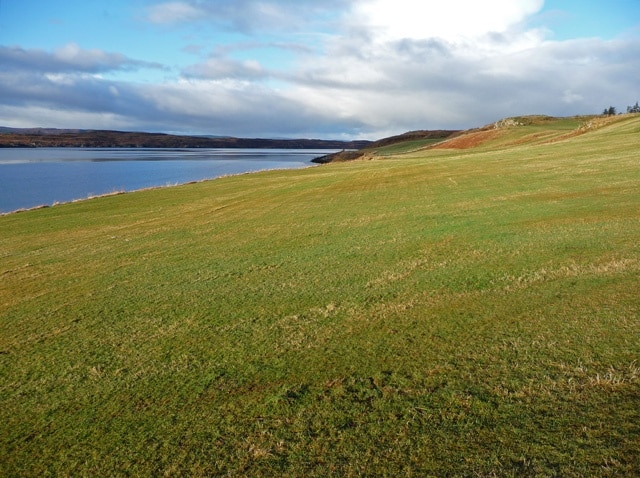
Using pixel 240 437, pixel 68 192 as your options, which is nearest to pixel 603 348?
pixel 240 437

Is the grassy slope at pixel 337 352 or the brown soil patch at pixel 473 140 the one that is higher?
the brown soil patch at pixel 473 140

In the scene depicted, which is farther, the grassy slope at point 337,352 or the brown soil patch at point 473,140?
the brown soil patch at point 473,140

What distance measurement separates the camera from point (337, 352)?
26.3ft

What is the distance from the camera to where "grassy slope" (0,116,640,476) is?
555cm

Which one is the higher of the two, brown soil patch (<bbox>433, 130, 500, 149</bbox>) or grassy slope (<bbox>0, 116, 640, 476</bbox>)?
brown soil patch (<bbox>433, 130, 500, 149</bbox>)

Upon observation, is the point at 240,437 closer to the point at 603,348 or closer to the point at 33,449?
the point at 33,449

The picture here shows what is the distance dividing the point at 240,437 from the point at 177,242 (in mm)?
13709

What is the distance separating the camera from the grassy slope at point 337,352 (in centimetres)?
555

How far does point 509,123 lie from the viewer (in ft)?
330

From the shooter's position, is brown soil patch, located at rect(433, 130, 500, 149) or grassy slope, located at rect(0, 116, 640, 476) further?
brown soil patch, located at rect(433, 130, 500, 149)

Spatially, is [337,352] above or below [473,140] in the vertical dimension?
below

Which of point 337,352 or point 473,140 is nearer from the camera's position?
point 337,352

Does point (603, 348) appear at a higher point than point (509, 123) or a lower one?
lower

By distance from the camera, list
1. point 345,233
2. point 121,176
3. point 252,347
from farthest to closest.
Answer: point 121,176 < point 345,233 < point 252,347
